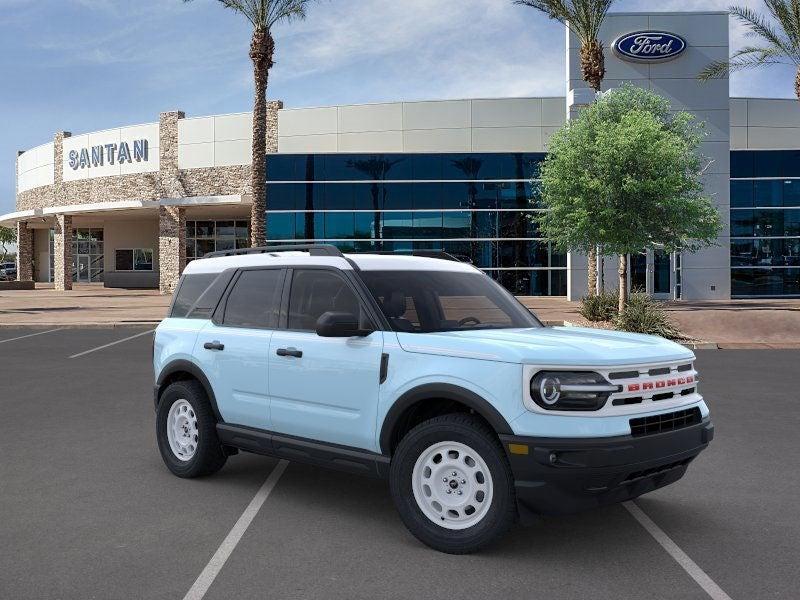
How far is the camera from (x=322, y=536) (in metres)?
4.99

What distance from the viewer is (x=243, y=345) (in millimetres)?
5957

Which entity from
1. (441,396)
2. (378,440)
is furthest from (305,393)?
(441,396)

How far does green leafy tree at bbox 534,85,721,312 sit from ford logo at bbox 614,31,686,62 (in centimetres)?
996

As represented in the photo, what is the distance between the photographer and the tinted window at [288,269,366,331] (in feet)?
18.2

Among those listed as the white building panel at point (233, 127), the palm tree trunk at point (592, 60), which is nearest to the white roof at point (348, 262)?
the palm tree trunk at point (592, 60)

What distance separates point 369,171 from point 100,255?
28958 millimetres

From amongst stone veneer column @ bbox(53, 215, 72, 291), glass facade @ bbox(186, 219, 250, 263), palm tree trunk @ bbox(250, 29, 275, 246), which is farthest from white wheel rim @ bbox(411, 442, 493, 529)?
stone veneer column @ bbox(53, 215, 72, 291)

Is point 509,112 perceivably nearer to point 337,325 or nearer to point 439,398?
point 337,325

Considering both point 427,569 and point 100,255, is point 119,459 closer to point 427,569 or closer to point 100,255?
point 427,569

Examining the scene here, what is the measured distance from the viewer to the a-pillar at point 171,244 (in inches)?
1720

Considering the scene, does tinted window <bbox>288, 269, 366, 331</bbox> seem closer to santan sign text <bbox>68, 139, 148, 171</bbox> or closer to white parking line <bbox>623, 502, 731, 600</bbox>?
white parking line <bbox>623, 502, 731, 600</bbox>

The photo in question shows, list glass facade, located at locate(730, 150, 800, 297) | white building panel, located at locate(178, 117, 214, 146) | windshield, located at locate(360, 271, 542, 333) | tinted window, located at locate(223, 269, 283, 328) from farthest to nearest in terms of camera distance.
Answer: white building panel, located at locate(178, 117, 214, 146) → glass facade, located at locate(730, 150, 800, 297) → tinted window, located at locate(223, 269, 283, 328) → windshield, located at locate(360, 271, 542, 333)

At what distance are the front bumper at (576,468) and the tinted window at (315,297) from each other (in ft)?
5.54

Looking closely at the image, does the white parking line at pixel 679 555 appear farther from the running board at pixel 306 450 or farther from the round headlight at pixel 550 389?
the running board at pixel 306 450
